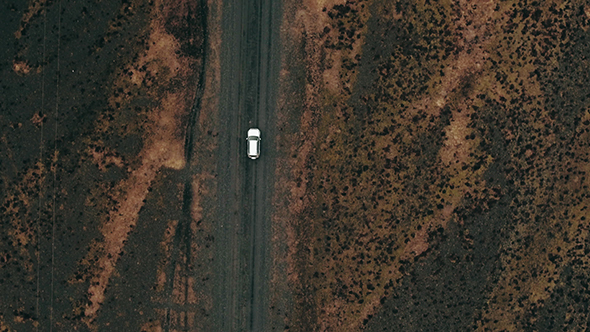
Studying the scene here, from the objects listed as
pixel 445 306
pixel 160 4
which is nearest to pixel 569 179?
pixel 445 306

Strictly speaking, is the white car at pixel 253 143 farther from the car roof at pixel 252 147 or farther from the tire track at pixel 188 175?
the tire track at pixel 188 175

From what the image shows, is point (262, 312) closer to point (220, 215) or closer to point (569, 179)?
point (220, 215)

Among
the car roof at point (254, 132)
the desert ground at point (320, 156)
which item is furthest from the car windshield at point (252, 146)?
the desert ground at point (320, 156)

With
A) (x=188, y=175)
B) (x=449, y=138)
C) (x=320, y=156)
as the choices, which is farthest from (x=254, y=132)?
(x=449, y=138)

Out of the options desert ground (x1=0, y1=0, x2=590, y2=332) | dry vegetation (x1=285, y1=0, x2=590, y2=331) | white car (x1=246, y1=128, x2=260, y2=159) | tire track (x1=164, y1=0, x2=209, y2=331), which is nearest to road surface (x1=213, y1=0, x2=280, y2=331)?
desert ground (x1=0, y1=0, x2=590, y2=332)

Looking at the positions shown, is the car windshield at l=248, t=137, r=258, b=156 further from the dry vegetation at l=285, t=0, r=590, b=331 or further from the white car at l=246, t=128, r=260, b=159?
the dry vegetation at l=285, t=0, r=590, b=331

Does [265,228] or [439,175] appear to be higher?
[439,175]
